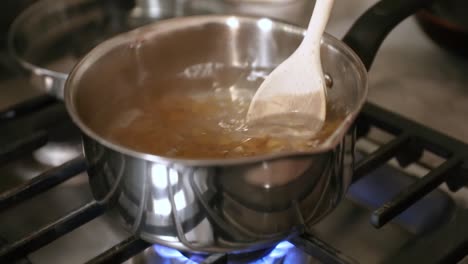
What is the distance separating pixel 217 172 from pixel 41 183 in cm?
19

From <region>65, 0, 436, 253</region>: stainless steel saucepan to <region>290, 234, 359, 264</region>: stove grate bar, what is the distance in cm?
3

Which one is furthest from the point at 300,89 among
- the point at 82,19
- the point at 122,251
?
the point at 82,19

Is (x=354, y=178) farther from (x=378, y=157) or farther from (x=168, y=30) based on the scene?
(x=168, y=30)

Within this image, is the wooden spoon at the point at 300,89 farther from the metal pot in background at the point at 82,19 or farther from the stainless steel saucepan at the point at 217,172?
the metal pot in background at the point at 82,19

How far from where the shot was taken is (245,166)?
37 cm

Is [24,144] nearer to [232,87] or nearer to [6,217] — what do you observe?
[6,217]

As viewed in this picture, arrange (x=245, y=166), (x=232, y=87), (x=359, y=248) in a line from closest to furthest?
1. (x=245, y=166)
2. (x=359, y=248)
3. (x=232, y=87)

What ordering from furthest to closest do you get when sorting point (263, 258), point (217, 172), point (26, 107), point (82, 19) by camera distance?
point (82, 19), point (26, 107), point (263, 258), point (217, 172)

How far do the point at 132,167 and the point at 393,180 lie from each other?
10.5 inches

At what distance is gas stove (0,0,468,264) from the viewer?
0.45 metres

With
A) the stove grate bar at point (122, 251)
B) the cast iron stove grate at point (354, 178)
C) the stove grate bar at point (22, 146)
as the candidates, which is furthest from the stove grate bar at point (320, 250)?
the stove grate bar at point (22, 146)

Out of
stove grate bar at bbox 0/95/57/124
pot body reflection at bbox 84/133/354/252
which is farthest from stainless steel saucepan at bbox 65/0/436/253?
stove grate bar at bbox 0/95/57/124

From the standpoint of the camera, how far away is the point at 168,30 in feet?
1.85

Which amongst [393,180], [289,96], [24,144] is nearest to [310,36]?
[289,96]
